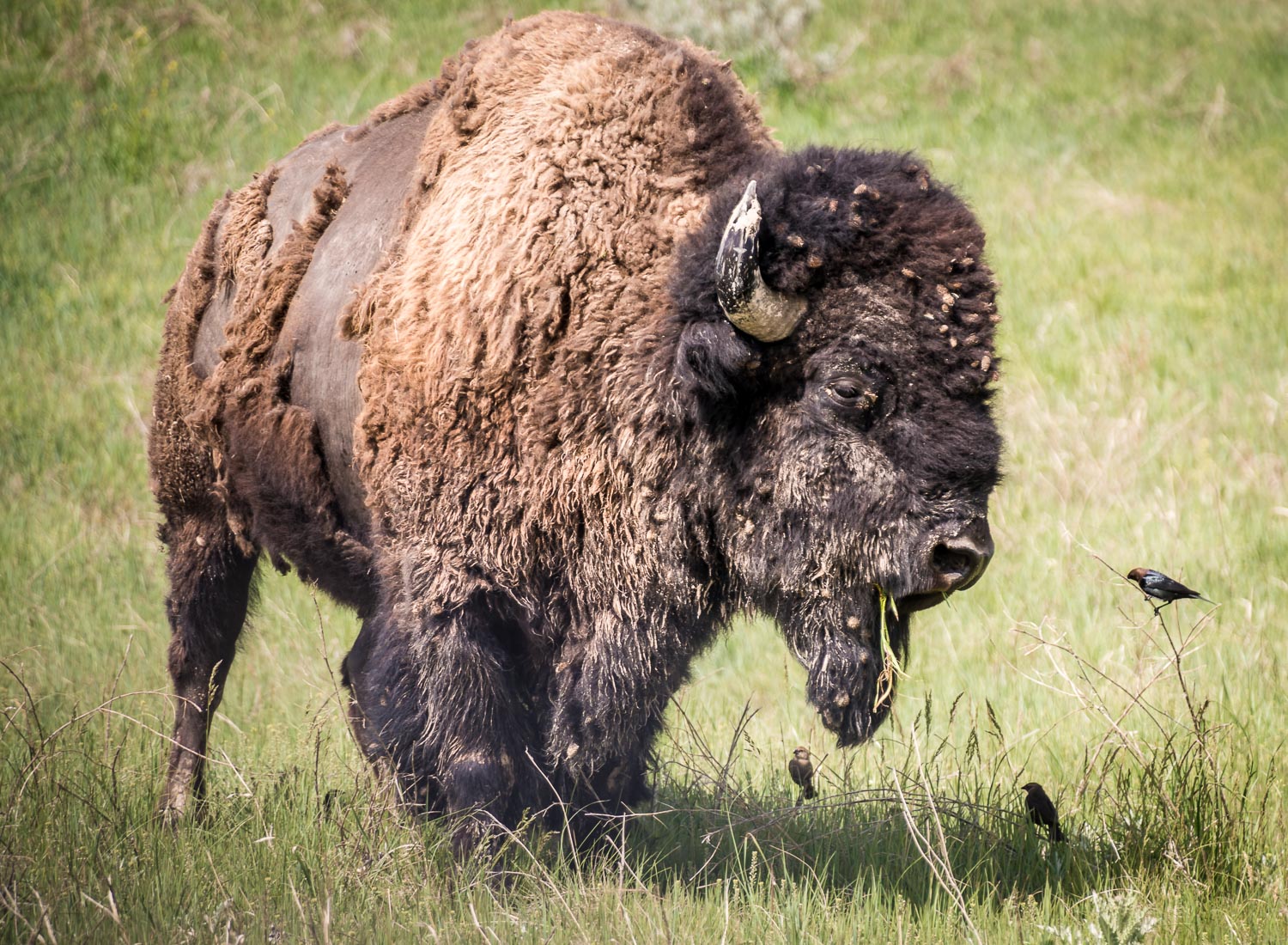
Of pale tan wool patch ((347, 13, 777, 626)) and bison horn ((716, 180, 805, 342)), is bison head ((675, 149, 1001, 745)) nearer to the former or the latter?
bison horn ((716, 180, 805, 342))

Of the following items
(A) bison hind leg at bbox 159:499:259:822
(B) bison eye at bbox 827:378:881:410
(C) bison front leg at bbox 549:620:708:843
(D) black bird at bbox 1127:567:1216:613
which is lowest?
(A) bison hind leg at bbox 159:499:259:822

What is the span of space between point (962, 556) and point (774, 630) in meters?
3.47

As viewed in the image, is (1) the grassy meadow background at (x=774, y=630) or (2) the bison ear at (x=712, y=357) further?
(1) the grassy meadow background at (x=774, y=630)

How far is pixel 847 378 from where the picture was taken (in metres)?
3.06

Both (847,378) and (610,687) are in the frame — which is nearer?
(847,378)

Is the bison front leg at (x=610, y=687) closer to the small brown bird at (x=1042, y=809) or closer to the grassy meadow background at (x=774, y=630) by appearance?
the grassy meadow background at (x=774, y=630)

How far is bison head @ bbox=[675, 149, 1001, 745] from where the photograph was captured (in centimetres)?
301

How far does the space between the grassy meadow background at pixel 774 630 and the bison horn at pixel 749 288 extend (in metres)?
0.79

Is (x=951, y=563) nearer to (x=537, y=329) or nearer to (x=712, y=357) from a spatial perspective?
(x=712, y=357)

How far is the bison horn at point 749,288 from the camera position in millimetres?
2932

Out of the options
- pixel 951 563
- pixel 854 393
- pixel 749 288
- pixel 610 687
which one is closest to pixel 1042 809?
pixel 951 563

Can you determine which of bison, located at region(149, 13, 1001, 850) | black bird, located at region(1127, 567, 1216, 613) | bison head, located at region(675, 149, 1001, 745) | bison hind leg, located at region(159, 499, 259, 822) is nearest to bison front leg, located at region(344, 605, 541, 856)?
bison, located at region(149, 13, 1001, 850)

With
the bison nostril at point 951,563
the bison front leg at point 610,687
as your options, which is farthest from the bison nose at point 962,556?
the bison front leg at point 610,687

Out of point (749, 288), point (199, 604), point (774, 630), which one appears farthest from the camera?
point (774, 630)
